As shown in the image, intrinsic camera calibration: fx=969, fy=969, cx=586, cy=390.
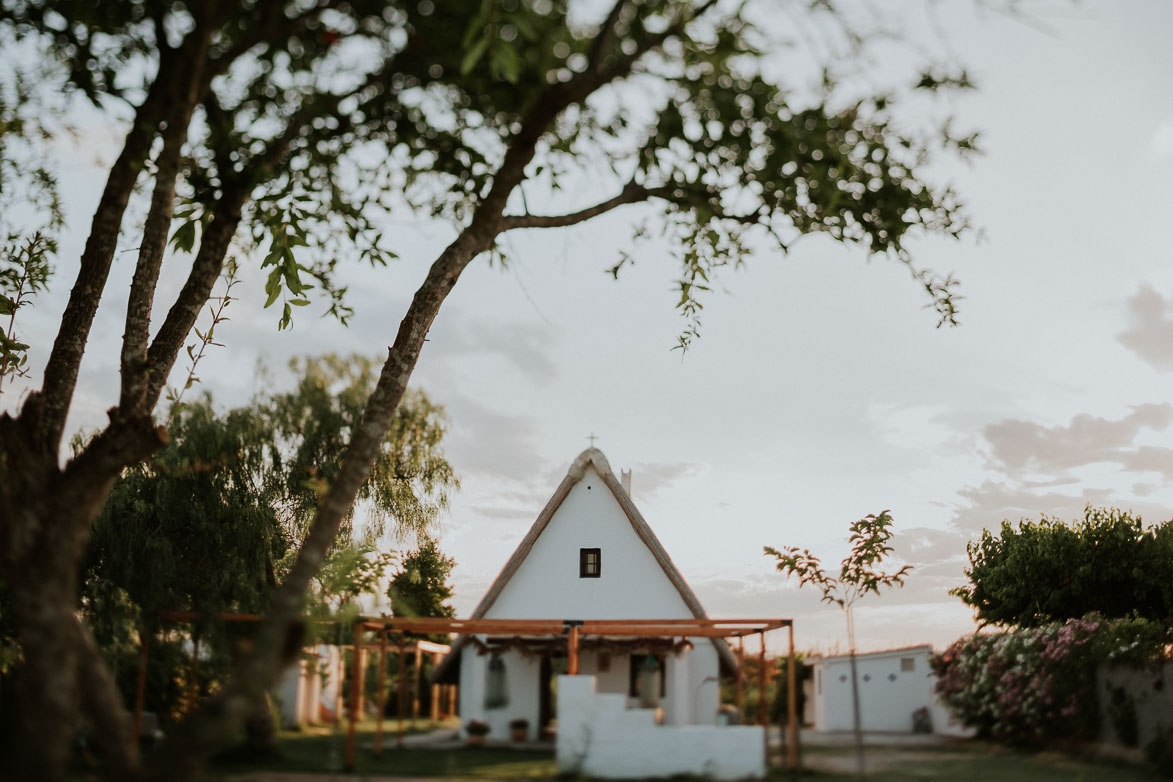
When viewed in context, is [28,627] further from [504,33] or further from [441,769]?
[504,33]

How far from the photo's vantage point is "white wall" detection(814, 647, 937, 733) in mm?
10180

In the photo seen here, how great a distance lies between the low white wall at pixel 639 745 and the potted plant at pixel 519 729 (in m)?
0.61

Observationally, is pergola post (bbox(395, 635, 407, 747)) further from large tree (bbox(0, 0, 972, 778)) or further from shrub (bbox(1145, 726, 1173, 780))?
shrub (bbox(1145, 726, 1173, 780))

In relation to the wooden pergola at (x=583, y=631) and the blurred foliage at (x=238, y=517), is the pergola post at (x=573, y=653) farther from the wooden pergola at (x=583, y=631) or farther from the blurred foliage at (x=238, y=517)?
the blurred foliage at (x=238, y=517)

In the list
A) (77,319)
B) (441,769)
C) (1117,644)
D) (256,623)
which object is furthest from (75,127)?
(1117,644)

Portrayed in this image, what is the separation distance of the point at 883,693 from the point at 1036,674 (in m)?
2.57

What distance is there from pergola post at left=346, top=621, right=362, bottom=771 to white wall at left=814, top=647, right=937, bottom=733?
181 inches

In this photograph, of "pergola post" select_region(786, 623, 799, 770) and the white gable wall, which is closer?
"pergola post" select_region(786, 623, 799, 770)

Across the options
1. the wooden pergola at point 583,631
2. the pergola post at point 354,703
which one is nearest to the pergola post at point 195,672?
the wooden pergola at point 583,631

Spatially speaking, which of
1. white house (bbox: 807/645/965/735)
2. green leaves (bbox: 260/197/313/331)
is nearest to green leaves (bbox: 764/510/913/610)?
white house (bbox: 807/645/965/735)

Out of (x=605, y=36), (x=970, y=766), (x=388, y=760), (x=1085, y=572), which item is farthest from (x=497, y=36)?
(x=1085, y=572)

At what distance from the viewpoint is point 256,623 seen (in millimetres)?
11359

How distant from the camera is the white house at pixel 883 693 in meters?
10.2

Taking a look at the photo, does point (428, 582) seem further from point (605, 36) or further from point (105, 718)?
point (605, 36)
